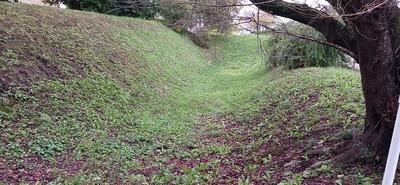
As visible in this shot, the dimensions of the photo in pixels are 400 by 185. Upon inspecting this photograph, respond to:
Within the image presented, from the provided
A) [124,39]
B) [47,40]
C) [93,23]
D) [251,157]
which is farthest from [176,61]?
[251,157]

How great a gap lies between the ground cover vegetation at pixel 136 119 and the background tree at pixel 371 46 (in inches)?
9.7

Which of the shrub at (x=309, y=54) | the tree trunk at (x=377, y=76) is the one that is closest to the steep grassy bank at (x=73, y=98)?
the tree trunk at (x=377, y=76)

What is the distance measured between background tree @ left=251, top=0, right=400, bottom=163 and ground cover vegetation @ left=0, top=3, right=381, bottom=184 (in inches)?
9.7

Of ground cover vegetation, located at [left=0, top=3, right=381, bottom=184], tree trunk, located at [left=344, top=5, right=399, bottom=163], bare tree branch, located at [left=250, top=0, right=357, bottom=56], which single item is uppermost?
bare tree branch, located at [left=250, top=0, right=357, bottom=56]

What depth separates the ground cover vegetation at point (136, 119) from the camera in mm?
3990

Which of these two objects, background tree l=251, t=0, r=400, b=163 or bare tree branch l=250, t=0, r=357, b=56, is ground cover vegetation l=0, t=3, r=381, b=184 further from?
bare tree branch l=250, t=0, r=357, b=56

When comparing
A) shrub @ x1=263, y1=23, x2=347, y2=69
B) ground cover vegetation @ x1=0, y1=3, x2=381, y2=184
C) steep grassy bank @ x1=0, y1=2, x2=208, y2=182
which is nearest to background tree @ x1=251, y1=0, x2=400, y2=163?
ground cover vegetation @ x1=0, y1=3, x2=381, y2=184

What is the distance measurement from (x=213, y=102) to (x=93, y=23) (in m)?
5.24

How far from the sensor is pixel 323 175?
3.27 meters

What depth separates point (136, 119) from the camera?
6.72 meters

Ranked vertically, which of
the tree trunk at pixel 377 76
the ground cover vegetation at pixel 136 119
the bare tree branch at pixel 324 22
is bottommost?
the ground cover vegetation at pixel 136 119

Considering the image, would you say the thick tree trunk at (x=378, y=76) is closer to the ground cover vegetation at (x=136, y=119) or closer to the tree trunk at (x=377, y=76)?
the tree trunk at (x=377, y=76)

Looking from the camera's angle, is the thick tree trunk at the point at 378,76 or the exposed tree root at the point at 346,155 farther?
the exposed tree root at the point at 346,155

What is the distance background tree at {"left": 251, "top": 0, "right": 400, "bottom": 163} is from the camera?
9.15 feet
